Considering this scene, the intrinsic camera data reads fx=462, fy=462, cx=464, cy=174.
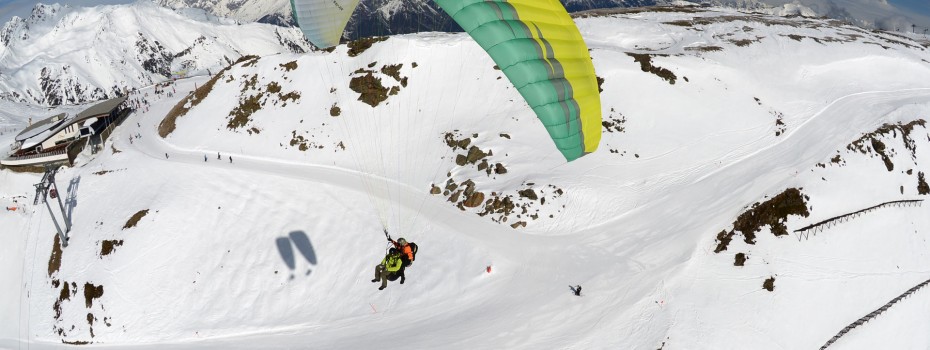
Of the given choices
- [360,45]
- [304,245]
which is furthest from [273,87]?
[304,245]

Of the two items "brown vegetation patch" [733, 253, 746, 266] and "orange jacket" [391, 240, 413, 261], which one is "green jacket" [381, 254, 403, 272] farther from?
"brown vegetation patch" [733, 253, 746, 266]

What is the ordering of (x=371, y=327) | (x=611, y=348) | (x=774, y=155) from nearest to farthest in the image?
(x=611, y=348)
(x=371, y=327)
(x=774, y=155)

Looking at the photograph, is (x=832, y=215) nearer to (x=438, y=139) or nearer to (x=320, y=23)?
(x=438, y=139)

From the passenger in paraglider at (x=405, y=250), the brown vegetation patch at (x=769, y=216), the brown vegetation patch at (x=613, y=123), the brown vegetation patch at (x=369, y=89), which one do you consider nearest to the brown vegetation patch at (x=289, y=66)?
the brown vegetation patch at (x=369, y=89)

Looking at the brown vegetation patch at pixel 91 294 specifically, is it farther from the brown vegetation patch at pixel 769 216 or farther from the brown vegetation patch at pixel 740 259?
the brown vegetation patch at pixel 740 259

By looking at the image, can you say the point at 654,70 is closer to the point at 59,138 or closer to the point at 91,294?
the point at 91,294

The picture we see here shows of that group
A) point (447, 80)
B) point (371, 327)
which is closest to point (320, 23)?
point (371, 327)
